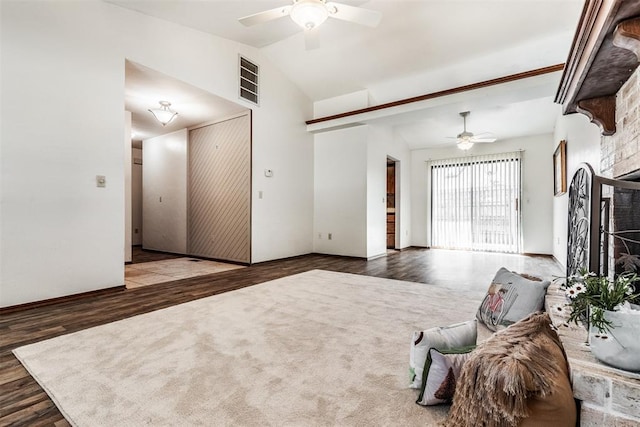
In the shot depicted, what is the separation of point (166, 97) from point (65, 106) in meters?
1.70

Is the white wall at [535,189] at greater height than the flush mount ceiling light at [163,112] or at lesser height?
lesser

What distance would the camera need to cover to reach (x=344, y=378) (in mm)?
1603

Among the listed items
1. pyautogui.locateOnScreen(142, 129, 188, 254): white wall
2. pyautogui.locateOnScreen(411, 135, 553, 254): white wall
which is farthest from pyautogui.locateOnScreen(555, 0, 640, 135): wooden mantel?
pyautogui.locateOnScreen(142, 129, 188, 254): white wall

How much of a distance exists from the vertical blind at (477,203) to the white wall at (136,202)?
7601 mm

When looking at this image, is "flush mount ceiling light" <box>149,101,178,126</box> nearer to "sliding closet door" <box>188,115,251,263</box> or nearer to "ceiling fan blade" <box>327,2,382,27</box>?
"sliding closet door" <box>188,115,251,263</box>

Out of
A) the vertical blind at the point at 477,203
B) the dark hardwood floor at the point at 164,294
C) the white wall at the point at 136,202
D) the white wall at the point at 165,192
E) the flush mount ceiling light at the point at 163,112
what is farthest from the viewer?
the white wall at the point at 136,202

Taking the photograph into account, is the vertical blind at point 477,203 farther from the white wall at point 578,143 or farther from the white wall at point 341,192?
the white wall at point 341,192

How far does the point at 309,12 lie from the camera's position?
269 centimetres

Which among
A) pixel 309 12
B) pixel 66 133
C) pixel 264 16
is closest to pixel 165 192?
pixel 66 133

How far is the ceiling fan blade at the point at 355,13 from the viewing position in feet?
9.19

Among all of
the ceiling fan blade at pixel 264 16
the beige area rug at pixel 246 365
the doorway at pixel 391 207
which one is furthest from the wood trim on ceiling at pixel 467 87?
the beige area rug at pixel 246 365

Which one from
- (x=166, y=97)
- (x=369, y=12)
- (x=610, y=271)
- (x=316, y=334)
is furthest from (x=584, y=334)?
(x=166, y=97)

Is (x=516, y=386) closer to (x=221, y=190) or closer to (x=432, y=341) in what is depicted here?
(x=432, y=341)

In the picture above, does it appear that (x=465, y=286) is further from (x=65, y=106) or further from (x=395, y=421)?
(x=65, y=106)
